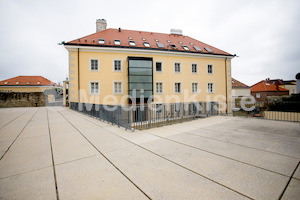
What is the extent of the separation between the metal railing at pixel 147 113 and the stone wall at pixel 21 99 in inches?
783

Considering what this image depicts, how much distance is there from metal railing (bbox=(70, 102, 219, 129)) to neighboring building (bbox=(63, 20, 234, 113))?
695 cm

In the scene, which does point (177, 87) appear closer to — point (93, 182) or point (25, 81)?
point (93, 182)

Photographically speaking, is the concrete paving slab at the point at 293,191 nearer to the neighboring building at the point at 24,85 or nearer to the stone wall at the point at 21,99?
the stone wall at the point at 21,99

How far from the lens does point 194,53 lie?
72.5 feet

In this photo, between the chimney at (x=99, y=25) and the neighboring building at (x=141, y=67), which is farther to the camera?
the chimney at (x=99, y=25)

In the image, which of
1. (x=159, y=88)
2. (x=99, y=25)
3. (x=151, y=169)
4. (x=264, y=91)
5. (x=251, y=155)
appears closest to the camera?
(x=151, y=169)

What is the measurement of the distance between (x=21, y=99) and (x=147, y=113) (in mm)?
27111

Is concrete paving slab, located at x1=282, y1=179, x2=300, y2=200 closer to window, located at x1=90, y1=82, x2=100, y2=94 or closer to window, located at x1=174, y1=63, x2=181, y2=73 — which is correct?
window, located at x1=90, y1=82, x2=100, y2=94

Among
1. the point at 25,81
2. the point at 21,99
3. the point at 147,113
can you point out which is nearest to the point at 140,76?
the point at 147,113

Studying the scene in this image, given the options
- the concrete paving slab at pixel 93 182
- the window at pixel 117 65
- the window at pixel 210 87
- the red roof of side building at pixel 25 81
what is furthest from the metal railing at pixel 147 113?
the red roof of side building at pixel 25 81

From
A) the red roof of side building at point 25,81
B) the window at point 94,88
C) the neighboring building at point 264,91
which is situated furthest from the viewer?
the red roof of side building at point 25,81

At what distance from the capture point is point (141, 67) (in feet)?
62.1

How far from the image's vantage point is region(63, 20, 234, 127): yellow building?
58.8 feet

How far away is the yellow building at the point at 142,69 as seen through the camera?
1792 centimetres
